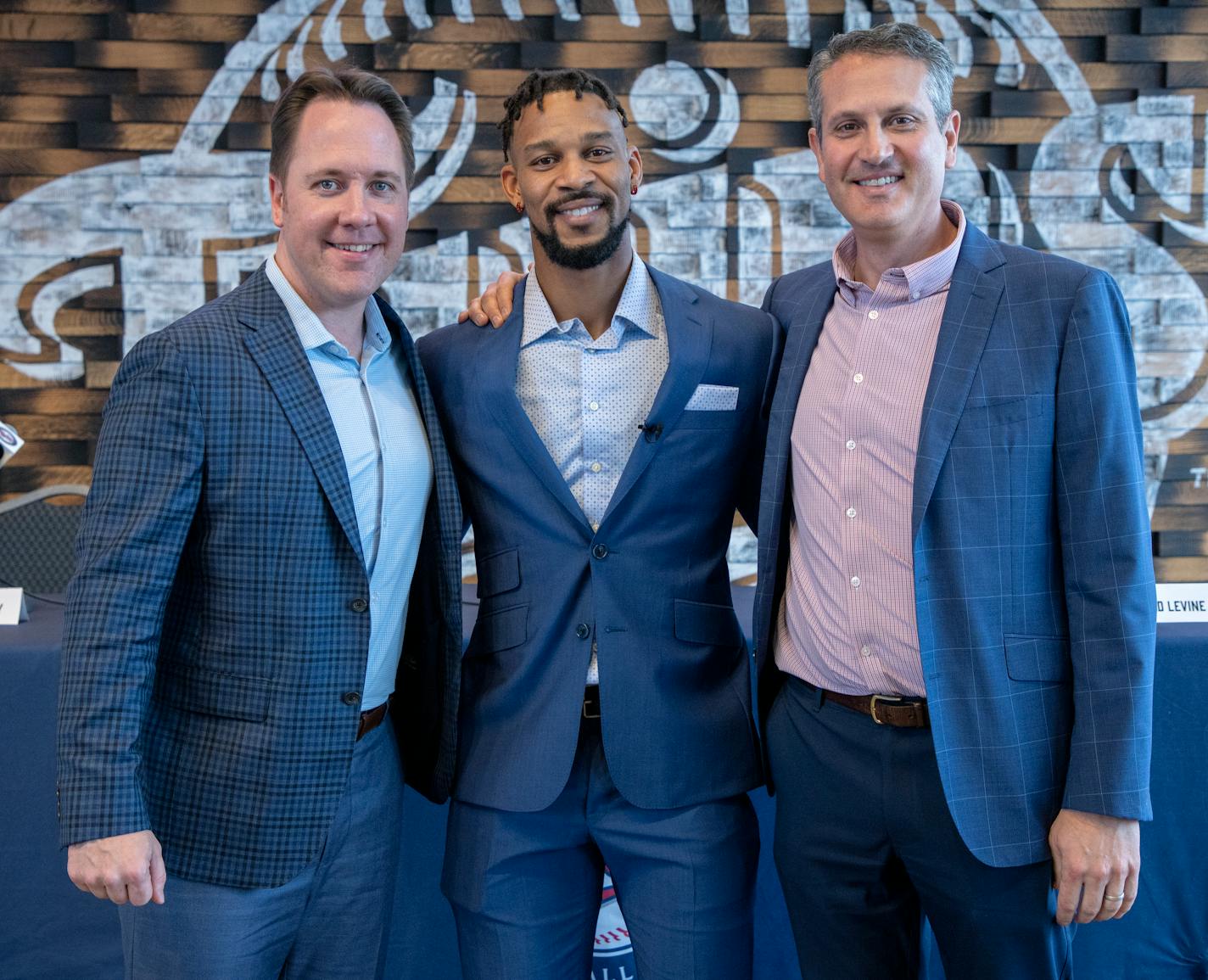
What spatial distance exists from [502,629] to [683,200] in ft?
8.29

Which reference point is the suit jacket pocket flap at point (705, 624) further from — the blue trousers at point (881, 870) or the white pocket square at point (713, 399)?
the white pocket square at point (713, 399)

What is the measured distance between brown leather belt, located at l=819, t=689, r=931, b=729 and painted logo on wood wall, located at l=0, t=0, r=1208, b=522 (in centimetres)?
253

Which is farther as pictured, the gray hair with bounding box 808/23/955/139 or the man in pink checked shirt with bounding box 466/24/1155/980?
the gray hair with bounding box 808/23/955/139

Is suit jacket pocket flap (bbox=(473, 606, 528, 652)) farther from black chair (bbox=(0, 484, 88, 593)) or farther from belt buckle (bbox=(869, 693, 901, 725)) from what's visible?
black chair (bbox=(0, 484, 88, 593))

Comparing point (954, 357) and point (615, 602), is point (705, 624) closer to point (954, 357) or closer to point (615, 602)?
point (615, 602)

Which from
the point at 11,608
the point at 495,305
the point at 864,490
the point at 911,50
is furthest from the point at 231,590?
the point at 911,50

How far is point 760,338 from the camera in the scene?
6.27 ft

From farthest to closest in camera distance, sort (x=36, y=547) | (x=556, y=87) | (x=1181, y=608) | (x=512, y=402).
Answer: (x=36, y=547), (x=1181, y=608), (x=556, y=87), (x=512, y=402)

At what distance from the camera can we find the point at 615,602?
5.64 feet

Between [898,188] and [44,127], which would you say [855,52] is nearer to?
[898,188]

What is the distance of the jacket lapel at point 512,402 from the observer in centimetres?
172

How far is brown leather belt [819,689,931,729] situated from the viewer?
1.59m

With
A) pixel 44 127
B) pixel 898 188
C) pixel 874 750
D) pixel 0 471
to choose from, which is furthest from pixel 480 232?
pixel 874 750

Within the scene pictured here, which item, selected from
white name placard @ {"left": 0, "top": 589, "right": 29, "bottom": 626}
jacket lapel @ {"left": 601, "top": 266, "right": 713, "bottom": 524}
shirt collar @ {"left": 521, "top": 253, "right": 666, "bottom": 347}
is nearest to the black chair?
white name placard @ {"left": 0, "top": 589, "right": 29, "bottom": 626}
